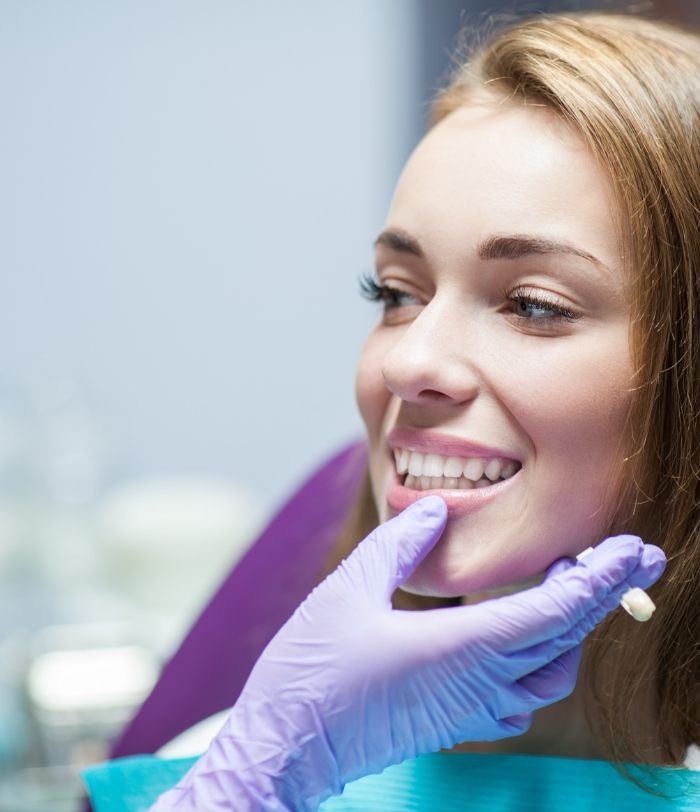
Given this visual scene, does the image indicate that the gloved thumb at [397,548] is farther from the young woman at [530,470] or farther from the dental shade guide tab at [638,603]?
the dental shade guide tab at [638,603]

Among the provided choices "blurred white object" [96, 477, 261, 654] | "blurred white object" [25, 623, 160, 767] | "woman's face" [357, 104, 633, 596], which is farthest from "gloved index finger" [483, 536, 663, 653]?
"blurred white object" [96, 477, 261, 654]

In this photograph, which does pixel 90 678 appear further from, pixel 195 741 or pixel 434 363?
pixel 434 363

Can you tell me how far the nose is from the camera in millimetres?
974

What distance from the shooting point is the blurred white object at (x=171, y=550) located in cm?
219

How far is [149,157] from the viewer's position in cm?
282

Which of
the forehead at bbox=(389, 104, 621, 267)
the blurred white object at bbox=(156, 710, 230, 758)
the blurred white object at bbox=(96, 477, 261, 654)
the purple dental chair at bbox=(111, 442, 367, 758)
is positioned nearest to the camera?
the forehead at bbox=(389, 104, 621, 267)

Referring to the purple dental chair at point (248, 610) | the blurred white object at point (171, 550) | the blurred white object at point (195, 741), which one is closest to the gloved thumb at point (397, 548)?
the blurred white object at point (195, 741)

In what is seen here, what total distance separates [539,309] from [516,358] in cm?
5

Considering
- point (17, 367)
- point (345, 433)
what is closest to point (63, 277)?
point (17, 367)

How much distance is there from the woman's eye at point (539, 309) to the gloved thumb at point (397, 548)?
0.60ft

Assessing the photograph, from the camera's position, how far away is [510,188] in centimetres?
98

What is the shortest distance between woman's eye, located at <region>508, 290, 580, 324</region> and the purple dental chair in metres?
0.53

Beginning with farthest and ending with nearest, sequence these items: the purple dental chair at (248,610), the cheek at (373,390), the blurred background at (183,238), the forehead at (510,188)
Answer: the blurred background at (183,238), the purple dental chair at (248,610), the cheek at (373,390), the forehead at (510,188)

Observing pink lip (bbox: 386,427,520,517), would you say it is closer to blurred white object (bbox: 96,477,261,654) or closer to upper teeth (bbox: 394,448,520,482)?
upper teeth (bbox: 394,448,520,482)
